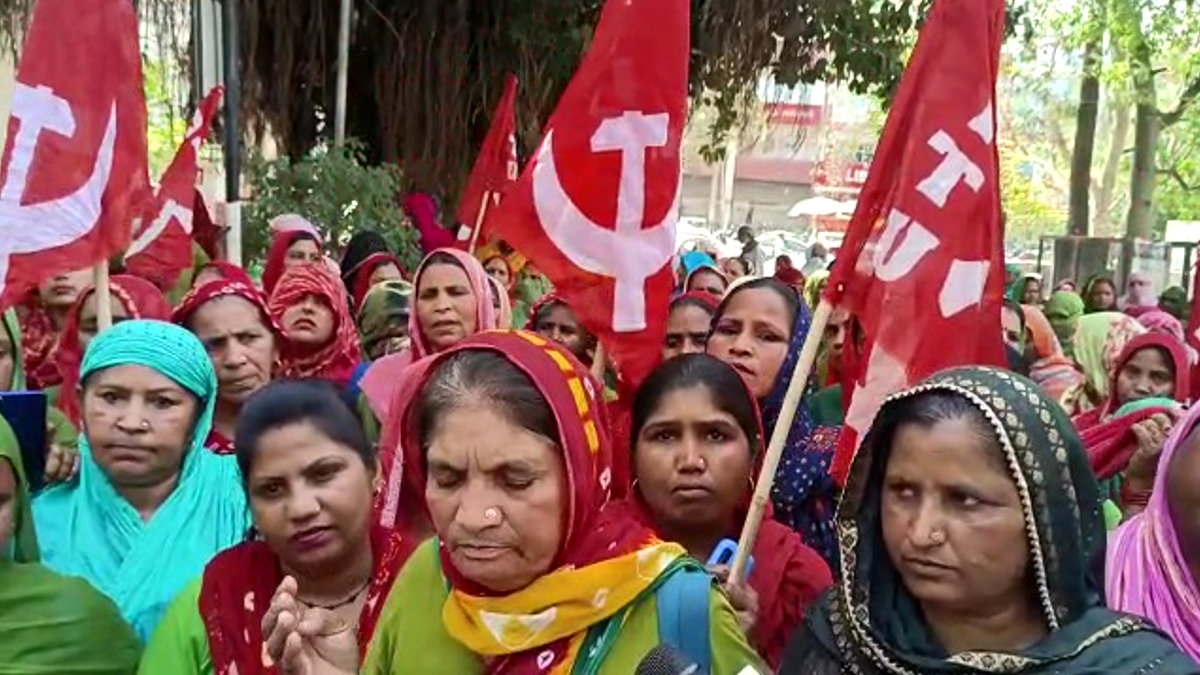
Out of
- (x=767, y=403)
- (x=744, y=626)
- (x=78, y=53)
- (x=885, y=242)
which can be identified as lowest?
(x=744, y=626)

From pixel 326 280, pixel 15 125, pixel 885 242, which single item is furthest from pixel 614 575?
pixel 326 280

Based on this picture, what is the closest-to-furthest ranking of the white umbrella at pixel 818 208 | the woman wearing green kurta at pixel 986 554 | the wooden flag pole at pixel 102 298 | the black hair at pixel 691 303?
1. the woman wearing green kurta at pixel 986 554
2. the wooden flag pole at pixel 102 298
3. the black hair at pixel 691 303
4. the white umbrella at pixel 818 208

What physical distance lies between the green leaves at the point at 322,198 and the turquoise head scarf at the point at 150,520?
19.6 ft

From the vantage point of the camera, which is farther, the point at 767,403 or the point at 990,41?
the point at 767,403

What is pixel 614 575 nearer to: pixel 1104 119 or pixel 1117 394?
pixel 1117 394

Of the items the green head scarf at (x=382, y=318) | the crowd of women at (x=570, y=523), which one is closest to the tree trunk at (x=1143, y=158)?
the green head scarf at (x=382, y=318)

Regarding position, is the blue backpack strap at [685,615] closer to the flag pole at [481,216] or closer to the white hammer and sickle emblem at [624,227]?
the white hammer and sickle emblem at [624,227]

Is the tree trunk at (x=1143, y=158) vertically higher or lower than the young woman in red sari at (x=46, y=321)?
higher

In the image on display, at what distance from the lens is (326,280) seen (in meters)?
4.96

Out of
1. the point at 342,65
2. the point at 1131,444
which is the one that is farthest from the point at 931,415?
the point at 342,65

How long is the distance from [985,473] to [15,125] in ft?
9.42

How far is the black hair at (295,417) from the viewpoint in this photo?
8.06 feet

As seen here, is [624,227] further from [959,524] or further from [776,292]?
[959,524]

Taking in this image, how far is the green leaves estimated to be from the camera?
8945 mm
